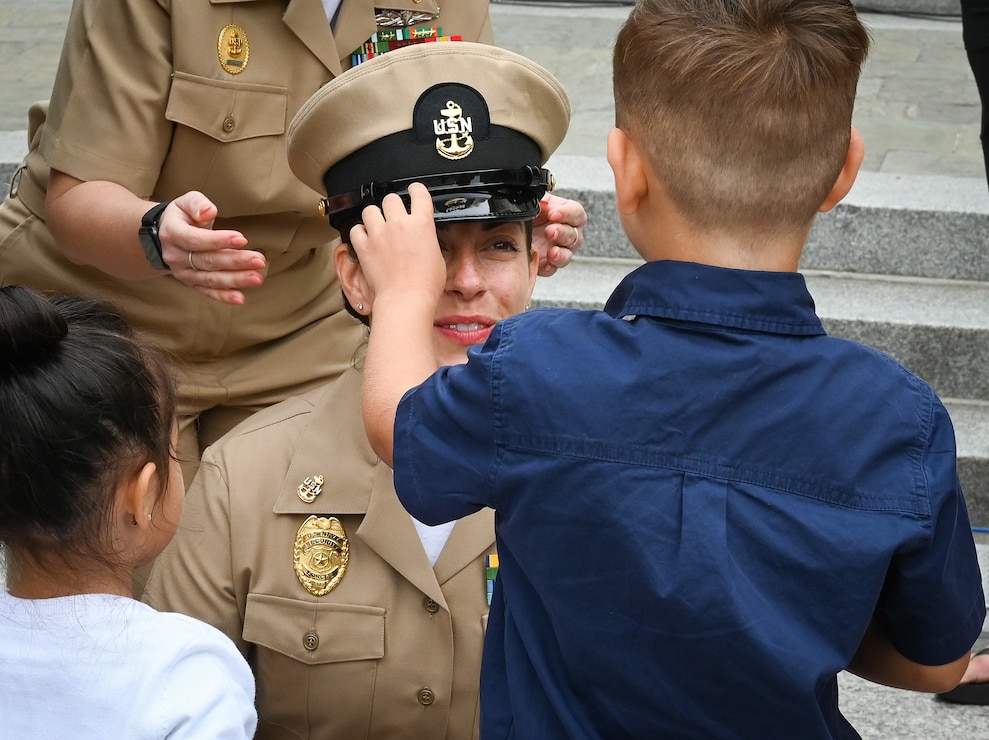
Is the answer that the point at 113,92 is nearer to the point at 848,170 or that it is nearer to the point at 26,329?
the point at 26,329

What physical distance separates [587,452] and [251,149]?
132cm

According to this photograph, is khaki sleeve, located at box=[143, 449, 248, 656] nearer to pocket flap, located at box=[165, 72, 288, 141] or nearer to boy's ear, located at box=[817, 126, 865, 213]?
pocket flap, located at box=[165, 72, 288, 141]

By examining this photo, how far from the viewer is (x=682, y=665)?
133 centimetres

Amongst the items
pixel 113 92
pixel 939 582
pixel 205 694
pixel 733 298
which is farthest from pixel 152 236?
pixel 939 582

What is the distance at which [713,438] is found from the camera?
1.30 meters

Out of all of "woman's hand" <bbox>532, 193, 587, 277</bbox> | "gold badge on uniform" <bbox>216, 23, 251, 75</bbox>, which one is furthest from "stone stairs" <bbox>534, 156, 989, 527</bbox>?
"gold badge on uniform" <bbox>216, 23, 251, 75</bbox>

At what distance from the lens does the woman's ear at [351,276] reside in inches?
81.7

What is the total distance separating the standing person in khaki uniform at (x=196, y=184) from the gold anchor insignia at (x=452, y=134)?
0.14 m

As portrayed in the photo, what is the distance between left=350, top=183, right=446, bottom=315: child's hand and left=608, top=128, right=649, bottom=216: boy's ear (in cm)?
28

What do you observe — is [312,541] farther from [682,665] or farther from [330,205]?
[682,665]

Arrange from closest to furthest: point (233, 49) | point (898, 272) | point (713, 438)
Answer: point (713, 438) < point (233, 49) < point (898, 272)

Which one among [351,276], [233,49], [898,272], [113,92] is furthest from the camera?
[898,272]

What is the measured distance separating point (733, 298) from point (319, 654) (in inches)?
38.8

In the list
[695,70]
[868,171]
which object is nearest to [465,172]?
[695,70]
